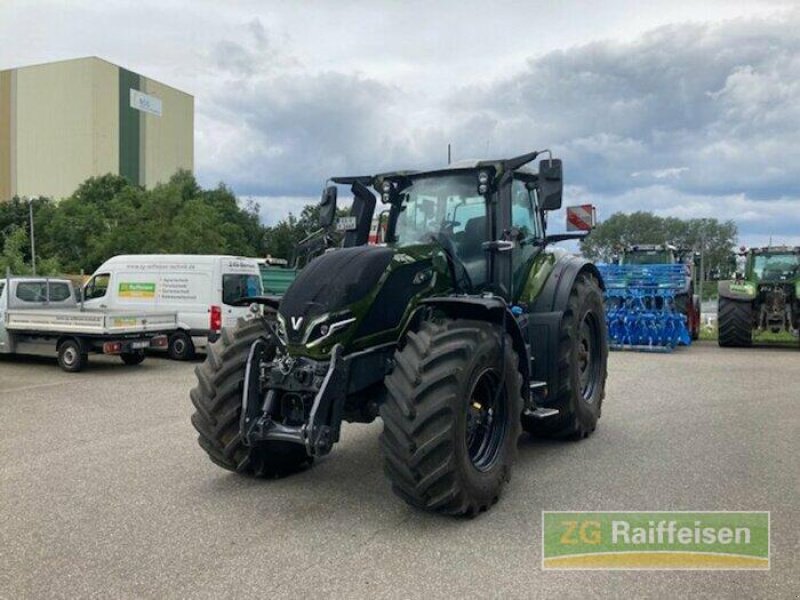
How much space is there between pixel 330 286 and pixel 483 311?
1.06m

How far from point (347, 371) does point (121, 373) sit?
8625mm

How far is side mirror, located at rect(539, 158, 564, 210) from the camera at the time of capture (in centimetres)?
557

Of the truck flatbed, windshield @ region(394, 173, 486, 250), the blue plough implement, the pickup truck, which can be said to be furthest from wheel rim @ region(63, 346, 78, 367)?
the blue plough implement

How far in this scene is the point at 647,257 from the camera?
1919cm

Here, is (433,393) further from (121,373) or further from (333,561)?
(121,373)

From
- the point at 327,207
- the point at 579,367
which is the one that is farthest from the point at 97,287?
the point at 579,367

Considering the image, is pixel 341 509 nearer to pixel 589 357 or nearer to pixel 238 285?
pixel 589 357

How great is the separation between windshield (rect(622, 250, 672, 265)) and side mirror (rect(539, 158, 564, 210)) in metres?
14.4

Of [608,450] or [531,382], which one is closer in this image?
[531,382]

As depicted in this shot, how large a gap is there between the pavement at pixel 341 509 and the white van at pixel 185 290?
514 centimetres

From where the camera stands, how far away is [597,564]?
3.92 m

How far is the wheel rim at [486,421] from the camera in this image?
4855 mm

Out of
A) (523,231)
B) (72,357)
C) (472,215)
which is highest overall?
(472,215)

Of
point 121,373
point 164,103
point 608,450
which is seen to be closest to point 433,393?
point 608,450
